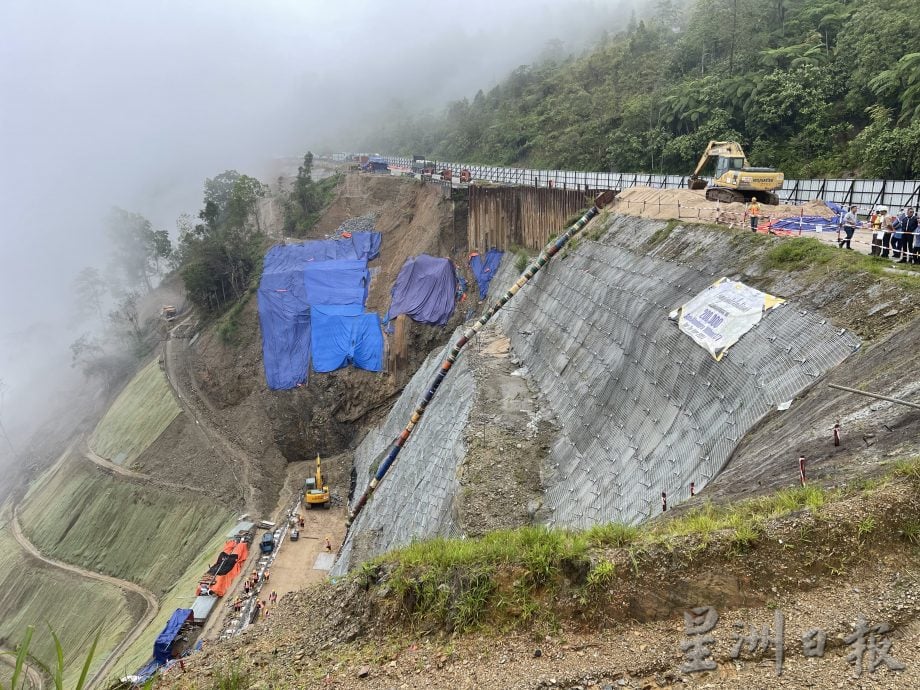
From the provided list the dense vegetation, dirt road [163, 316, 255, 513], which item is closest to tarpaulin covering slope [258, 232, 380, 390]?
the dense vegetation

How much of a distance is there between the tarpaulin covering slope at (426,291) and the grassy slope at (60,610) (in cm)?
2276

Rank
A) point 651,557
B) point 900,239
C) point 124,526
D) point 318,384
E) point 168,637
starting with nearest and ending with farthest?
1. point 651,557
2. point 900,239
3. point 168,637
4. point 124,526
5. point 318,384

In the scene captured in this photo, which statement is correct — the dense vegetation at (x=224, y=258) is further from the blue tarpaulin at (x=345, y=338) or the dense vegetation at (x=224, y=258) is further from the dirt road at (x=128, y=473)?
the dirt road at (x=128, y=473)

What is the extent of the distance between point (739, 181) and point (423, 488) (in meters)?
16.7

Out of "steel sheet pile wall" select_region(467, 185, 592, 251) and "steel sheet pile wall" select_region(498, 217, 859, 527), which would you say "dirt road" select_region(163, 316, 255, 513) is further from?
"steel sheet pile wall" select_region(498, 217, 859, 527)

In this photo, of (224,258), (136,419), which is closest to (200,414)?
(136,419)

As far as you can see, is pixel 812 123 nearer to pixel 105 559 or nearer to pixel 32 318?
pixel 105 559

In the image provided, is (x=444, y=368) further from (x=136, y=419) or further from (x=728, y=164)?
(x=136, y=419)

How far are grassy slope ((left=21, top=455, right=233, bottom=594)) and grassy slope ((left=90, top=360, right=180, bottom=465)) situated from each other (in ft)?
6.63

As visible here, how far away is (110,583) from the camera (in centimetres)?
3291

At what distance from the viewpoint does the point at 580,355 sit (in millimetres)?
20766

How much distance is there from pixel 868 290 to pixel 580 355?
30.9 feet

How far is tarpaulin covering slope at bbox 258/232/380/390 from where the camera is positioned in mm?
41656

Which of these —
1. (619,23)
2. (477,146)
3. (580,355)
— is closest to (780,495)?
(580,355)
